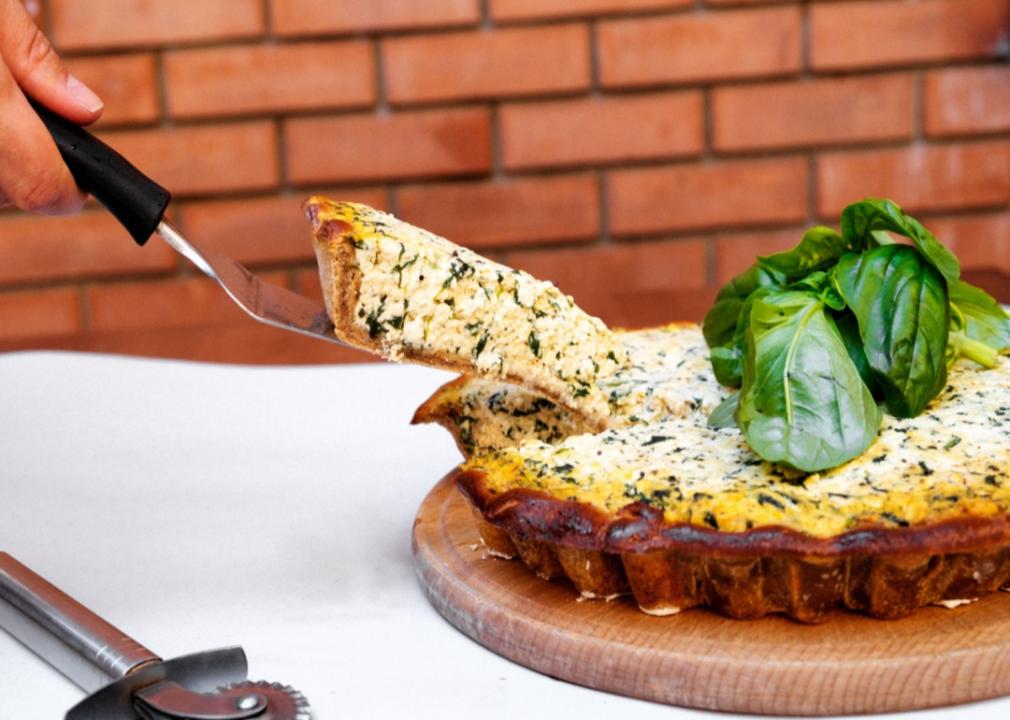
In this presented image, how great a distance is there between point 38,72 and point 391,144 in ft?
5.72

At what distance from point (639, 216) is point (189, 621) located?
2.10 meters

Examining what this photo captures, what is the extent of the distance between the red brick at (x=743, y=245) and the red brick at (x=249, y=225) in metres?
0.89

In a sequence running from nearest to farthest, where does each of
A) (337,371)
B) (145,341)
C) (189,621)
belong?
(189,621)
(337,371)
(145,341)

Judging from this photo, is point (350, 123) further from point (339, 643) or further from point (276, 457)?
point (339, 643)

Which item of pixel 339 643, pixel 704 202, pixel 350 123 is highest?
pixel 350 123

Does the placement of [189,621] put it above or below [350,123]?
below

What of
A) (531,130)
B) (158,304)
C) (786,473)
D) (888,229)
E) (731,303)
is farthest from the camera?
(158,304)

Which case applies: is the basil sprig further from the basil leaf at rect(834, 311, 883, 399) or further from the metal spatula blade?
the metal spatula blade

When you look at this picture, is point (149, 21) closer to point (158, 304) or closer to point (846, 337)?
point (158, 304)

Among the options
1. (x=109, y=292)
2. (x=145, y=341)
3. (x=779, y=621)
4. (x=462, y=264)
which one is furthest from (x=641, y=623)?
(x=109, y=292)

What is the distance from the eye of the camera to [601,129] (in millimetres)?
3160

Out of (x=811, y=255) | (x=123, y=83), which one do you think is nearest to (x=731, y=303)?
(x=811, y=255)

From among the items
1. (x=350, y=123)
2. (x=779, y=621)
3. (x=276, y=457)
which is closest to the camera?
(x=779, y=621)

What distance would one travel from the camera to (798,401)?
4.10ft
